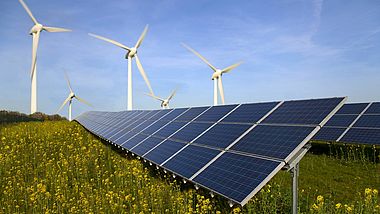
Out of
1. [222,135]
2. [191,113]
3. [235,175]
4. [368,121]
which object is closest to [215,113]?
[191,113]

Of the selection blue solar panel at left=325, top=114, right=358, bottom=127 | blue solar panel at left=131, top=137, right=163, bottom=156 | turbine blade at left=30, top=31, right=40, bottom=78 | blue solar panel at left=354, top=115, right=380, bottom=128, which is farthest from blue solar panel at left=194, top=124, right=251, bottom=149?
turbine blade at left=30, top=31, right=40, bottom=78

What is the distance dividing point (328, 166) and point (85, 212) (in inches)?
438

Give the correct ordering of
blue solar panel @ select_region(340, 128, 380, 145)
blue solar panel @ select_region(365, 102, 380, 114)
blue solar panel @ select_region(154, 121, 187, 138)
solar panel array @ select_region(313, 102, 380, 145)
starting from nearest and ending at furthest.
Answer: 1. blue solar panel @ select_region(154, 121, 187, 138)
2. blue solar panel @ select_region(340, 128, 380, 145)
3. solar panel array @ select_region(313, 102, 380, 145)
4. blue solar panel @ select_region(365, 102, 380, 114)

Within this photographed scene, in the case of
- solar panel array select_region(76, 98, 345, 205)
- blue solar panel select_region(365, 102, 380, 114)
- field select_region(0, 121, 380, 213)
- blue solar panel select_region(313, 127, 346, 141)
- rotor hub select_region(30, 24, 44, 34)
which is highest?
rotor hub select_region(30, 24, 44, 34)

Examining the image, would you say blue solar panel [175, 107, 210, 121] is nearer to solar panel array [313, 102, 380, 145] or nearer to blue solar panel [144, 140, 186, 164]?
blue solar panel [144, 140, 186, 164]

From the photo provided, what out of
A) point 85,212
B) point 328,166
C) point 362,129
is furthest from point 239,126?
point 362,129

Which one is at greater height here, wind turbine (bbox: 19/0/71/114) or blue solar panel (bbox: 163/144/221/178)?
wind turbine (bbox: 19/0/71/114)

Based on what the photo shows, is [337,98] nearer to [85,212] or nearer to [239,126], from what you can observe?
[239,126]

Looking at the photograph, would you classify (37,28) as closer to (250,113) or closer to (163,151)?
(163,151)

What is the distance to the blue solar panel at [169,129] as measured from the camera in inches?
→ 486

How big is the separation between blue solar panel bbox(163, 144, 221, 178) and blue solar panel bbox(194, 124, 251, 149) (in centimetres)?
29

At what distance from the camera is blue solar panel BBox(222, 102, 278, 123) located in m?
9.29

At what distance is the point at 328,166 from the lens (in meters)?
14.4

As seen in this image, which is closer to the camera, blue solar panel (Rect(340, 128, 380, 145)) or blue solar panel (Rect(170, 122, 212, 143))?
A: blue solar panel (Rect(170, 122, 212, 143))
